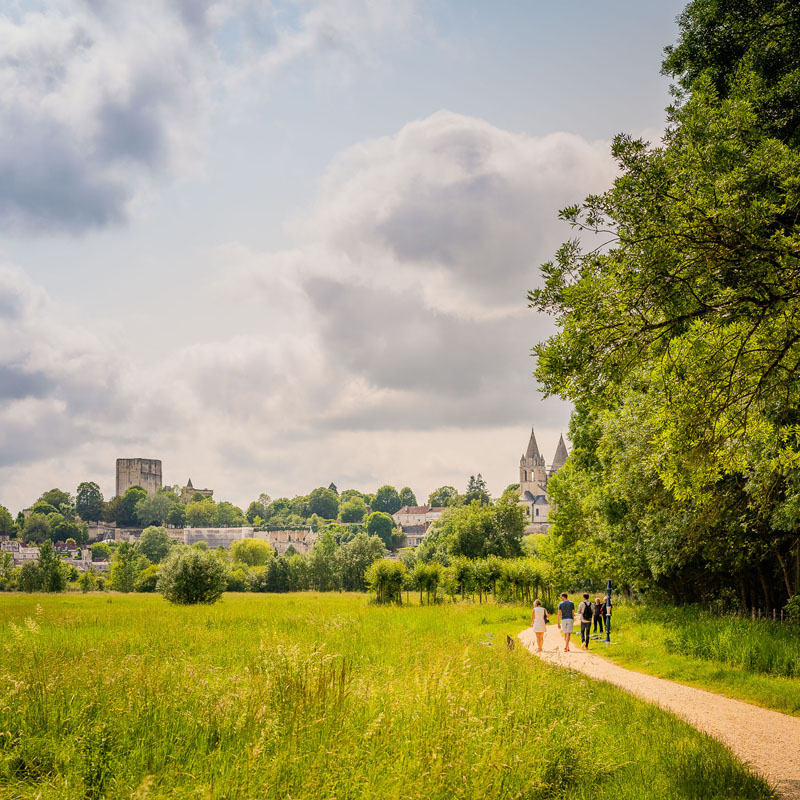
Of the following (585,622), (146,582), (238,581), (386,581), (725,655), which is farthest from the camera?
(238,581)

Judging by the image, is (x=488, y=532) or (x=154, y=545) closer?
(x=488, y=532)

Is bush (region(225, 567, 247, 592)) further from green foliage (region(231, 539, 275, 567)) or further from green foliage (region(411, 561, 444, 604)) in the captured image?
green foliage (region(231, 539, 275, 567))

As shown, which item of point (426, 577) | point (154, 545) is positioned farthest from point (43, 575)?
point (154, 545)

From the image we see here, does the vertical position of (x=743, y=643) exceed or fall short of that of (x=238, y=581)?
it exceeds it

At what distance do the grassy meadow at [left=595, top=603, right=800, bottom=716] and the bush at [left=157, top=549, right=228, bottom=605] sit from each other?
84.6 ft

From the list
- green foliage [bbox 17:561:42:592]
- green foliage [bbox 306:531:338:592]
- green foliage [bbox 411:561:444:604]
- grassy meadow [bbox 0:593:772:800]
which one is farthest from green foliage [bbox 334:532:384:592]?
grassy meadow [bbox 0:593:772:800]

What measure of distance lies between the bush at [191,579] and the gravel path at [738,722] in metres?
28.2

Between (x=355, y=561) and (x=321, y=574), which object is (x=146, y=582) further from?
(x=355, y=561)

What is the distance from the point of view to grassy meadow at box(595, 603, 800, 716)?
12078 millimetres

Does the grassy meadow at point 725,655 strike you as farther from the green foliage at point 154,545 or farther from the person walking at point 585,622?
the green foliage at point 154,545

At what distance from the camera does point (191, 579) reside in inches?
1518

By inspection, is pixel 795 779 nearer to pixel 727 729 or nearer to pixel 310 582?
pixel 727 729

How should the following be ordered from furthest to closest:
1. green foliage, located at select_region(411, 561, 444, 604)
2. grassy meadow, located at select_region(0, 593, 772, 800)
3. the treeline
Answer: green foliage, located at select_region(411, 561, 444, 604)
the treeline
grassy meadow, located at select_region(0, 593, 772, 800)

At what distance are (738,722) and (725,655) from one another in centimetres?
548
